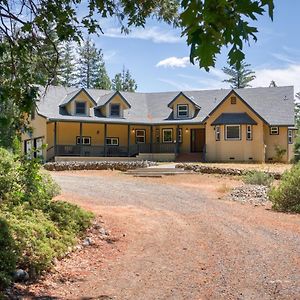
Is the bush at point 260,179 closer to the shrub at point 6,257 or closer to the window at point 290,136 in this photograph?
the shrub at point 6,257

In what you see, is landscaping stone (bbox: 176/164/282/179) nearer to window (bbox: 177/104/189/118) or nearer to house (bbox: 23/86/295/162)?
house (bbox: 23/86/295/162)

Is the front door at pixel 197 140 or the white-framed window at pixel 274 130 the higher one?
the white-framed window at pixel 274 130

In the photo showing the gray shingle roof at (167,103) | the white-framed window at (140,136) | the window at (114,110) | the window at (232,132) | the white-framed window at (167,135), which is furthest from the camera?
the white-framed window at (140,136)

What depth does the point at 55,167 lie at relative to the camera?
92.9 ft

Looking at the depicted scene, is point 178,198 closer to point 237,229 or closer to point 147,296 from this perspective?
point 237,229

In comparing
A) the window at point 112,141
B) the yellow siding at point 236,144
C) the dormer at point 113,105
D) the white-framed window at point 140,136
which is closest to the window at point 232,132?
the yellow siding at point 236,144

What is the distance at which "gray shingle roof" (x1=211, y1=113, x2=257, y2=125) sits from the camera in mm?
32562

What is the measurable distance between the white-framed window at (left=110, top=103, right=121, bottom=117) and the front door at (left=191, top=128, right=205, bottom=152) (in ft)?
20.9

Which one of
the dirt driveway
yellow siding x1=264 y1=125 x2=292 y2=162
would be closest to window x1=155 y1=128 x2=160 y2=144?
yellow siding x1=264 y1=125 x2=292 y2=162

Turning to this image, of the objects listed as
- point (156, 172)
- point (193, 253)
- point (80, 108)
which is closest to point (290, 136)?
point (156, 172)

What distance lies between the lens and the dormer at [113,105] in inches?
1385

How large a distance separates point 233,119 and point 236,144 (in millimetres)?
1929

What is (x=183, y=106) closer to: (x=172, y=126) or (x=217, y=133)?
(x=172, y=126)

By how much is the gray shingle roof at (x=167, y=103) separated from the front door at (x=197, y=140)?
150 centimetres
